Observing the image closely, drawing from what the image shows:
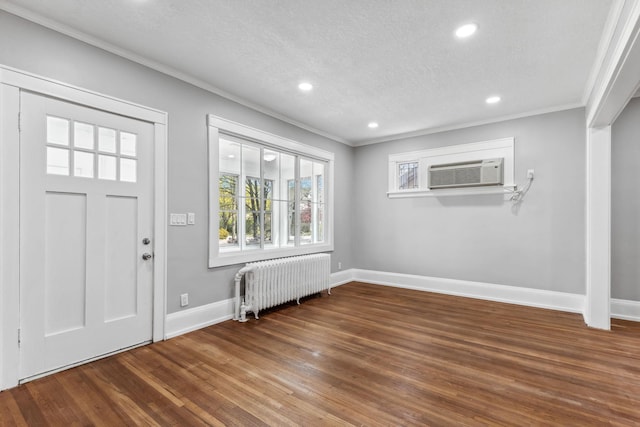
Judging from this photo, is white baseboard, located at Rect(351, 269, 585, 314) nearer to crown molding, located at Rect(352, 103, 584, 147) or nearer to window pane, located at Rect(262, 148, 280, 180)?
crown molding, located at Rect(352, 103, 584, 147)

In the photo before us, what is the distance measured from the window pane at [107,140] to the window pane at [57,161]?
261mm

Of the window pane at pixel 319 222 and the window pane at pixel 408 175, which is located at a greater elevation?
the window pane at pixel 408 175

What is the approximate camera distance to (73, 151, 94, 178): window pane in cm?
244

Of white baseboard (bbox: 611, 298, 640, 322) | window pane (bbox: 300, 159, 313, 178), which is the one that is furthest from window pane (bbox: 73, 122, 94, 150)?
white baseboard (bbox: 611, 298, 640, 322)

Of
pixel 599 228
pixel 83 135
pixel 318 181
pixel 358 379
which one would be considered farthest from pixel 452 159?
pixel 83 135

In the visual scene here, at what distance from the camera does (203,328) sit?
3.27m

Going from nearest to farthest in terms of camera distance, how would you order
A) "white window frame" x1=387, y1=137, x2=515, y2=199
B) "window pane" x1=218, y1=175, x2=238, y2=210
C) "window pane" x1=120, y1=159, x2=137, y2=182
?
"window pane" x1=120, y1=159, x2=137, y2=182, "window pane" x1=218, y1=175, x2=238, y2=210, "white window frame" x1=387, y1=137, x2=515, y2=199

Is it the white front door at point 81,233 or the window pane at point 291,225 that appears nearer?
the white front door at point 81,233

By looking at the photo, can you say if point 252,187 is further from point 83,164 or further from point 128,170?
point 83,164

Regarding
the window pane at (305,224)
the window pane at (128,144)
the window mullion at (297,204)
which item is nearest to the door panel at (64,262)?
the window pane at (128,144)

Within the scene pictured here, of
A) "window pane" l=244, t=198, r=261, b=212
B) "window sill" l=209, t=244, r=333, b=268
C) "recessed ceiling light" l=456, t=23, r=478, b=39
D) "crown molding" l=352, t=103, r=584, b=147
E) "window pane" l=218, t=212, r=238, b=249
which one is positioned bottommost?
"window sill" l=209, t=244, r=333, b=268

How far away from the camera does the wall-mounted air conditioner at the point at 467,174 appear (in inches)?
169

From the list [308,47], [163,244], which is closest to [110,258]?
[163,244]

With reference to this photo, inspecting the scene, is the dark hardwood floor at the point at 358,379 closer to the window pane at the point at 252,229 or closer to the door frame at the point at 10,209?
the door frame at the point at 10,209
